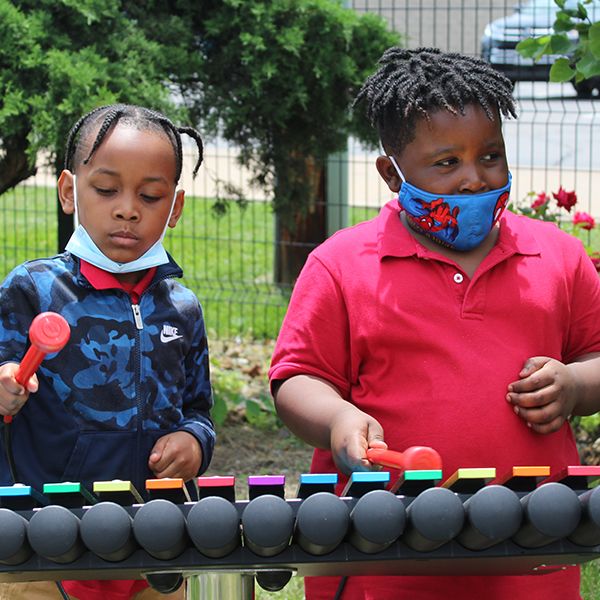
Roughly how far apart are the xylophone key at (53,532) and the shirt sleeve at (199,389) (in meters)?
1.05

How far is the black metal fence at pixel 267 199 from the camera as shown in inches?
286

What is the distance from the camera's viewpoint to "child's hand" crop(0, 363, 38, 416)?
207 centimetres

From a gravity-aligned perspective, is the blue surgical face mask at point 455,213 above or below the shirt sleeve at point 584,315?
above

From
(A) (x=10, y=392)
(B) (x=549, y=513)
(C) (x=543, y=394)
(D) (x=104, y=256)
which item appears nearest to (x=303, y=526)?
(B) (x=549, y=513)

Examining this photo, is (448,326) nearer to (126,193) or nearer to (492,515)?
(126,193)

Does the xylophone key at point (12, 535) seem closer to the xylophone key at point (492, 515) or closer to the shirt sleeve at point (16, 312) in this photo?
the xylophone key at point (492, 515)

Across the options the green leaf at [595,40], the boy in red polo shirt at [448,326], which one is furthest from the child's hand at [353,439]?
the green leaf at [595,40]

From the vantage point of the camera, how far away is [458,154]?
241 centimetres

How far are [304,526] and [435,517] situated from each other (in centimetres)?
17

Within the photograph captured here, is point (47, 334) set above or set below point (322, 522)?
above

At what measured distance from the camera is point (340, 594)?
92.5 inches

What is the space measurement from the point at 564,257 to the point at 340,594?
85 cm

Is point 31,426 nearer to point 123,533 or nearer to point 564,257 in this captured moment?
point 123,533

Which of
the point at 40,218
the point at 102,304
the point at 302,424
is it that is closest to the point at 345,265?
the point at 302,424
